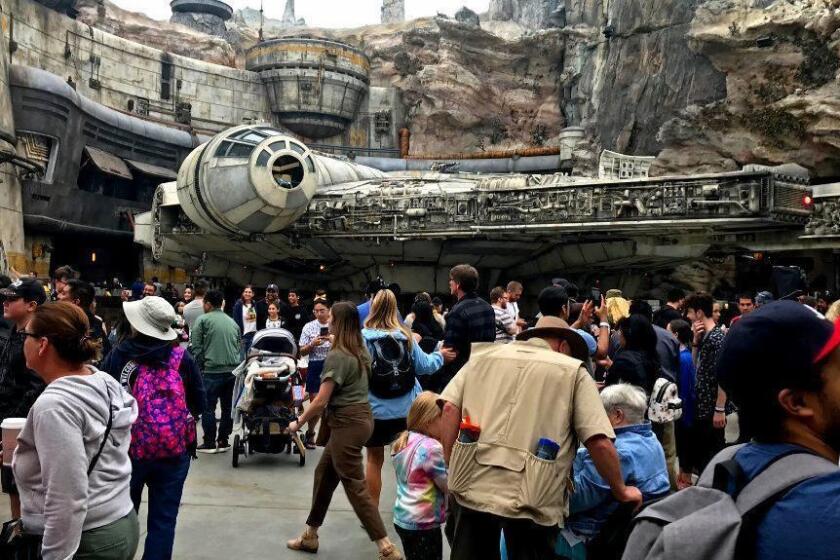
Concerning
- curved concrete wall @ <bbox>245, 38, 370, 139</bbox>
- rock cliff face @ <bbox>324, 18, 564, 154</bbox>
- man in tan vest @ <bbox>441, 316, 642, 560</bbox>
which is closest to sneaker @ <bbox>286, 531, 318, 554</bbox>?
man in tan vest @ <bbox>441, 316, 642, 560</bbox>

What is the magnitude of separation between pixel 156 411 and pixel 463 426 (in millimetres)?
1826

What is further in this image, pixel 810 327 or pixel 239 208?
pixel 239 208

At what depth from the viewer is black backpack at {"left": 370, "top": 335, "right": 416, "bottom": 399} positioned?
5410 millimetres

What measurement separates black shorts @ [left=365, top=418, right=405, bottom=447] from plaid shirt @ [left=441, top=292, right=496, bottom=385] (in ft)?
2.51

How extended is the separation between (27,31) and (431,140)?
19.5 meters

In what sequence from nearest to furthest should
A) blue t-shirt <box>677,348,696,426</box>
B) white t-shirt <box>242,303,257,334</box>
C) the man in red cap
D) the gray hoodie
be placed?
the man in red cap < the gray hoodie < blue t-shirt <box>677,348,696,426</box> < white t-shirt <box>242,303,257,334</box>

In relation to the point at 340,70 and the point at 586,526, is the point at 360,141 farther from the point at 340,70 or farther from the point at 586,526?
the point at 586,526

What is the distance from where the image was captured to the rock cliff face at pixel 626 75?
898 inches

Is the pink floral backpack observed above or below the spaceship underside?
below

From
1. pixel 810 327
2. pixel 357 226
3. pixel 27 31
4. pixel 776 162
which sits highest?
pixel 27 31

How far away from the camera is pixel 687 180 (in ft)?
53.6

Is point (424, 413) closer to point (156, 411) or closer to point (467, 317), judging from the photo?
point (156, 411)

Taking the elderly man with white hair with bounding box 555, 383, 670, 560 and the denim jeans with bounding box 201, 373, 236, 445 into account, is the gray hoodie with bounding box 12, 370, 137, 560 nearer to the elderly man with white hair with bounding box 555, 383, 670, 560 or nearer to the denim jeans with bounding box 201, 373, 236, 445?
the elderly man with white hair with bounding box 555, 383, 670, 560

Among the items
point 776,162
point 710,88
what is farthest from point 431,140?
point 776,162
